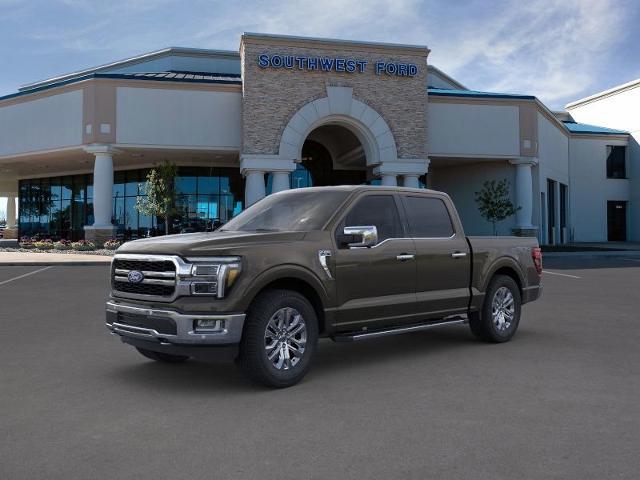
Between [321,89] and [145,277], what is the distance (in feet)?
82.1

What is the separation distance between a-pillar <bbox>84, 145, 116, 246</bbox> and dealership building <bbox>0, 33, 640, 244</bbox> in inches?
2.7

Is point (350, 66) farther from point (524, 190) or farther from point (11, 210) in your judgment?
point (11, 210)

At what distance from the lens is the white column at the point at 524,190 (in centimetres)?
3353

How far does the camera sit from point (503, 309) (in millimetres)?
8266

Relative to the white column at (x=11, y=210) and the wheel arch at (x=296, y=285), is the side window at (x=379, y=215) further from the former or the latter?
the white column at (x=11, y=210)

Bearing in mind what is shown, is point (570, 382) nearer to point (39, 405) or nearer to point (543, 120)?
point (39, 405)

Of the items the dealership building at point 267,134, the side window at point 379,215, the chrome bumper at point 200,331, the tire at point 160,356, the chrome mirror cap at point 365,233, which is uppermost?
the dealership building at point 267,134

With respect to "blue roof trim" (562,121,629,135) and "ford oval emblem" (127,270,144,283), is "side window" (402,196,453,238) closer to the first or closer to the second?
"ford oval emblem" (127,270,144,283)

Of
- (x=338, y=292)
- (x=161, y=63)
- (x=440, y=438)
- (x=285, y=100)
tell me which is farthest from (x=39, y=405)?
(x=161, y=63)

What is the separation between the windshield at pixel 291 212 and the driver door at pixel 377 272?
0.23 m

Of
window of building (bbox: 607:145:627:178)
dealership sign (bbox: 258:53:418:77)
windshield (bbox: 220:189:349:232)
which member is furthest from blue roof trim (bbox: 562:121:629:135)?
windshield (bbox: 220:189:349:232)

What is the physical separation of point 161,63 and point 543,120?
24.8 metres

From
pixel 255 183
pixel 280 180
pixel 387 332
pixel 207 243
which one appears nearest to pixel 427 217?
pixel 387 332

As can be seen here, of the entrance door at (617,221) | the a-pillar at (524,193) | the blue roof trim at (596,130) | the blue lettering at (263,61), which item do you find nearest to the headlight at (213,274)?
the blue lettering at (263,61)
